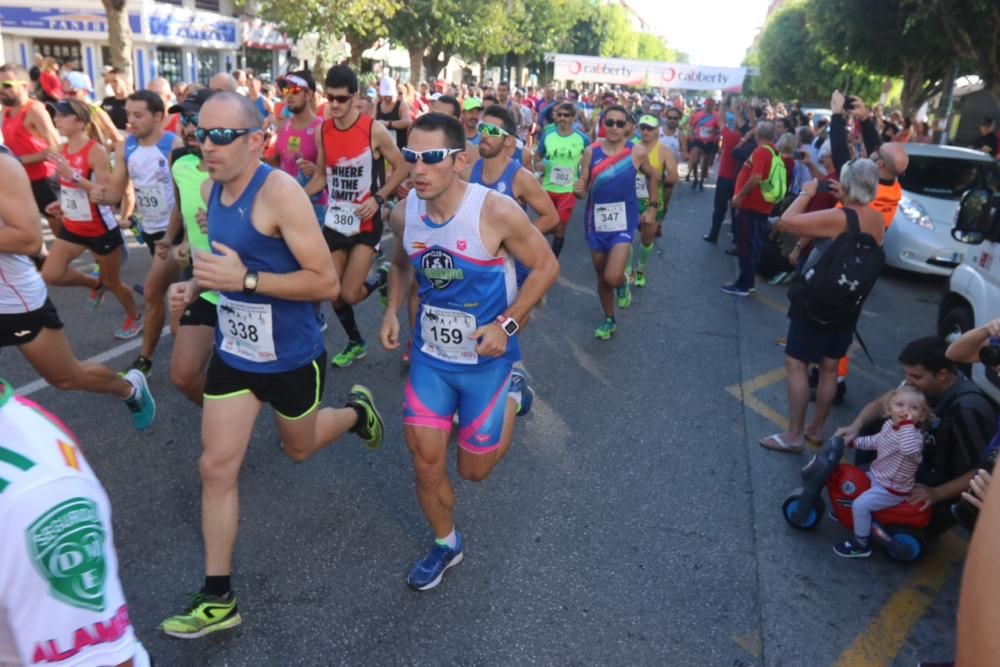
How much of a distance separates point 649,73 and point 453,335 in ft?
105

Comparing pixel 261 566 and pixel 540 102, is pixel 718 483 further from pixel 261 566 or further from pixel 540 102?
pixel 540 102

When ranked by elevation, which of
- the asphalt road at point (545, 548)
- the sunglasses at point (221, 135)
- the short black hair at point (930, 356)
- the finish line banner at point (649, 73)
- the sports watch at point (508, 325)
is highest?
the finish line banner at point (649, 73)

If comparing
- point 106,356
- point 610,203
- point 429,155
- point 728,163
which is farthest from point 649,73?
point 429,155

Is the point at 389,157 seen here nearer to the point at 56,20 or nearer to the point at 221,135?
the point at 221,135

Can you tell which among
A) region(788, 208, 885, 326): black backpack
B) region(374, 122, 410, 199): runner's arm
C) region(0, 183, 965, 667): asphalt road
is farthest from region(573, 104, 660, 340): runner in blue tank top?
region(788, 208, 885, 326): black backpack

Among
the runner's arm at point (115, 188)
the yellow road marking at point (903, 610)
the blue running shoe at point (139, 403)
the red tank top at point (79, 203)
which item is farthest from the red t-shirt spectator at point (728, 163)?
the blue running shoe at point (139, 403)

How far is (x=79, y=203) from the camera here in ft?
18.0

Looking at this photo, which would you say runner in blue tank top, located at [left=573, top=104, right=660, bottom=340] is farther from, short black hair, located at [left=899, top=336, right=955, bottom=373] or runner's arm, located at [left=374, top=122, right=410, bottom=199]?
short black hair, located at [left=899, top=336, right=955, bottom=373]

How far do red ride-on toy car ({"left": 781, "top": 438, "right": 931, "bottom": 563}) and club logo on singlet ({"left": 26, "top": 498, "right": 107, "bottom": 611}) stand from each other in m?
3.35

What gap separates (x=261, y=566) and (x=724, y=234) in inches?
424

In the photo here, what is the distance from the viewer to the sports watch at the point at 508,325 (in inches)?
124

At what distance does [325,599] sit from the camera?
3.12 meters

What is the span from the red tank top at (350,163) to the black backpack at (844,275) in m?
3.11

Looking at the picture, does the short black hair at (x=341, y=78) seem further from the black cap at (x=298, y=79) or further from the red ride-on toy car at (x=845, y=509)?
the red ride-on toy car at (x=845, y=509)
